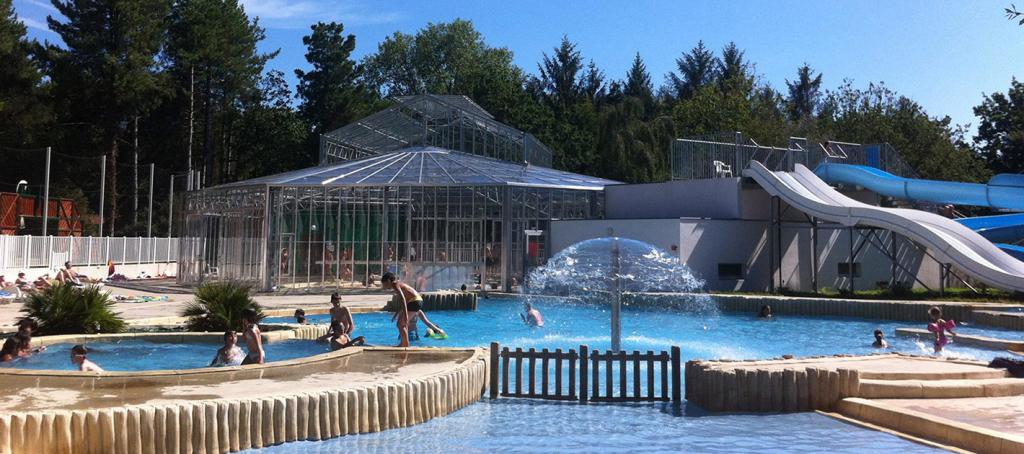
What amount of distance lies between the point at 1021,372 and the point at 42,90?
49.4 meters

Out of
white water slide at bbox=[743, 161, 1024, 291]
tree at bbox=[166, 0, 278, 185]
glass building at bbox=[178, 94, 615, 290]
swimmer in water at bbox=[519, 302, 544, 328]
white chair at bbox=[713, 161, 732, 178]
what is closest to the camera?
swimmer in water at bbox=[519, 302, 544, 328]

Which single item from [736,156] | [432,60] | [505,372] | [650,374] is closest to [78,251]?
[736,156]

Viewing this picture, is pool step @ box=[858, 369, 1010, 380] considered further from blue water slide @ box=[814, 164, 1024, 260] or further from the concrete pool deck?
blue water slide @ box=[814, 164, 1024, 260]

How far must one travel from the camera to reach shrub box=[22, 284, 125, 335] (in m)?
16.3

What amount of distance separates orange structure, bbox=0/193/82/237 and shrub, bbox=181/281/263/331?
1187 inches

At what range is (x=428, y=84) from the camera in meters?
79.6

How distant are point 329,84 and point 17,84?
22.7 metres

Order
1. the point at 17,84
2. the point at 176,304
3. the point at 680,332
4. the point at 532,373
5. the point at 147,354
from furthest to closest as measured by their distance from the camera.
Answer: the point at 17,84
the point at 176,304
the point at 680,332
the point at 147,354
the point at 532,373

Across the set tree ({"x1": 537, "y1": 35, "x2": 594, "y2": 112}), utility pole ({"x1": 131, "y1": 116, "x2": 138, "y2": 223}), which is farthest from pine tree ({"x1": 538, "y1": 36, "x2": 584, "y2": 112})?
utility pole ({"x1": 131, "y1": 116, "x2": 138, "y2": 223})

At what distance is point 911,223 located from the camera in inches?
959

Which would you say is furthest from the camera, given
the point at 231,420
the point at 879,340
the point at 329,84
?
the point at 329,84

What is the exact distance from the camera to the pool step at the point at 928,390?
10695mm

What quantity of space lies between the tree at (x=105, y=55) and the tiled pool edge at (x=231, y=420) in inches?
1745

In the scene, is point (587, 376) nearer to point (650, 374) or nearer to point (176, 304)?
point (650, 374)
